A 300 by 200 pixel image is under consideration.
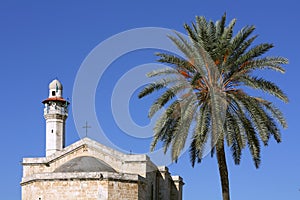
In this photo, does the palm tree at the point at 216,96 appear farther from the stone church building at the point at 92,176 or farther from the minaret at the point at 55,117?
the minaret at the point at 55,117

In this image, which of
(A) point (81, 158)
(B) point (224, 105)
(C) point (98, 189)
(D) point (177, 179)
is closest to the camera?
(B) point (224, 105)

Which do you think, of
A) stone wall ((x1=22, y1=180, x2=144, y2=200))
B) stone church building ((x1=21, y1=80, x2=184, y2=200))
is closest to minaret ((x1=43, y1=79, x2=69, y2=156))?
stone church building ((x1=21, y1=80, x2=184, y2=200))

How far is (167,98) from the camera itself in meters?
20.5

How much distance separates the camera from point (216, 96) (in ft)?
64.5

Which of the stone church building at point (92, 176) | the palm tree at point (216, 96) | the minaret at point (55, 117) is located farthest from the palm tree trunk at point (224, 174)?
the minaret at point (55, 117)

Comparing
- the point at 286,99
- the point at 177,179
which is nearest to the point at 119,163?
the point at 177,179

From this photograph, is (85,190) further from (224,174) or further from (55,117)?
(55,117)

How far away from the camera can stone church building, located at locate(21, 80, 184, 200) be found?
2686cm

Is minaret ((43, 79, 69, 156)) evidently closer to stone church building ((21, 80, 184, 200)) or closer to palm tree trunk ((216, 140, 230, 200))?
stone church building ((21, 80, 184, 200))

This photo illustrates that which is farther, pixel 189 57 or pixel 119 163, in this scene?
pixel 119 163

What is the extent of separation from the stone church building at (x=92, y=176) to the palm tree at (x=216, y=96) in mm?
6979

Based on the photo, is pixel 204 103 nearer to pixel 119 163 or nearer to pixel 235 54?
pixel 235 54

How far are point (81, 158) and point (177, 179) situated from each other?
1031 centimetres

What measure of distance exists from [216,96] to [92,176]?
9311 millimetres
